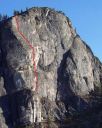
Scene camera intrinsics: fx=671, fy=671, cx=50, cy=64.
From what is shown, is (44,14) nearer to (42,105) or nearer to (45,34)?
(45,34)

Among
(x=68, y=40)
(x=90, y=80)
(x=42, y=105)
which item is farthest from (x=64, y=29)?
(x=42, y=105)

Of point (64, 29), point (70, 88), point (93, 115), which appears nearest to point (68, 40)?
point (64, 29)

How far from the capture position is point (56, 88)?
17612 cm

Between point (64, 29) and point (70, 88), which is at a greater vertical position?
point (64, 29)

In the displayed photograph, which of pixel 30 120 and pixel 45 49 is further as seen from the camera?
pixel 45 49

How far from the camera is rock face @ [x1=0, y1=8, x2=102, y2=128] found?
6501 inches

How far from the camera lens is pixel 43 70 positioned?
174 meters

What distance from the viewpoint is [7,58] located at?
565ft

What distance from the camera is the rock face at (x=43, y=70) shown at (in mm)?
165125

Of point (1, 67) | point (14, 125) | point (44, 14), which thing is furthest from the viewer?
point (44, 14)

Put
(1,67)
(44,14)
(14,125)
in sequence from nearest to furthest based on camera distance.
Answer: (14,125) → (1,67) → (44,14)

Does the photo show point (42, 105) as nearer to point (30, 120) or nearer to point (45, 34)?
point (30, 120)

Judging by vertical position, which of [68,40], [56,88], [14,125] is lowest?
[14,125]

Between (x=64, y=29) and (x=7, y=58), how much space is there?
69.0 feet
